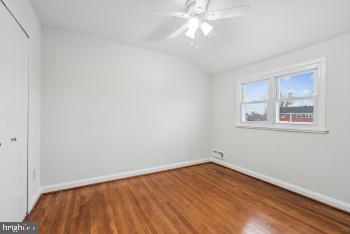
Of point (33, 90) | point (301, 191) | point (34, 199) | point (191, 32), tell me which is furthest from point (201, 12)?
point (34, 199)

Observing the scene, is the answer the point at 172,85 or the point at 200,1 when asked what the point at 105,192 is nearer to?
the point at 172,85

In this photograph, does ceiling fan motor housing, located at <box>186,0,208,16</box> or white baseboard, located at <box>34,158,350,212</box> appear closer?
ceiling fan motor housing, located at <box>186,0,208,16</box>

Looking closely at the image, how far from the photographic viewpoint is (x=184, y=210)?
199 cm

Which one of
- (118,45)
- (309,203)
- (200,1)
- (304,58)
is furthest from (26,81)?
(309,203)

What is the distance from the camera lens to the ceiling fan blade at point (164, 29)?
2.31m

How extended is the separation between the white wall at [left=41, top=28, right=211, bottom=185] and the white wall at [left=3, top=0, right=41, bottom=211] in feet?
0.56

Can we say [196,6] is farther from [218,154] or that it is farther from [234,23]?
[218,154]

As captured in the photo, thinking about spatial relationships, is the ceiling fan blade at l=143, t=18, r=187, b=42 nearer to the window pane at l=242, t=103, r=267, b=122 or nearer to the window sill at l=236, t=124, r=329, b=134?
the window pane at l=242, t=103, r=267, b=122

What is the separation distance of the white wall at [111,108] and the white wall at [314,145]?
4.34 ft

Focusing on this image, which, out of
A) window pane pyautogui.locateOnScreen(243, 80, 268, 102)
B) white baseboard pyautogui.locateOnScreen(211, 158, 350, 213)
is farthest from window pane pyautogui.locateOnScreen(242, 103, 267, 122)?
white baseboard pyautogui.locateOnScreen(211, 158, 350, 213)

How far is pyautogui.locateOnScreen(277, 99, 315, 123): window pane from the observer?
236 cm

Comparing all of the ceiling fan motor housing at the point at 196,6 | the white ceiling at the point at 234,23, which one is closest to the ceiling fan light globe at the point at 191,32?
the ceiling fan motor housing at the point at 196,6

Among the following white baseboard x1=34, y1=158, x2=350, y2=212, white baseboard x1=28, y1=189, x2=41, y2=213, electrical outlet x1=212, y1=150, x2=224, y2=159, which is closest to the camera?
white baseboard x1=28, y1=189, x2=41, y2=213

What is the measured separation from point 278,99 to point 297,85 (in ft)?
1.15
